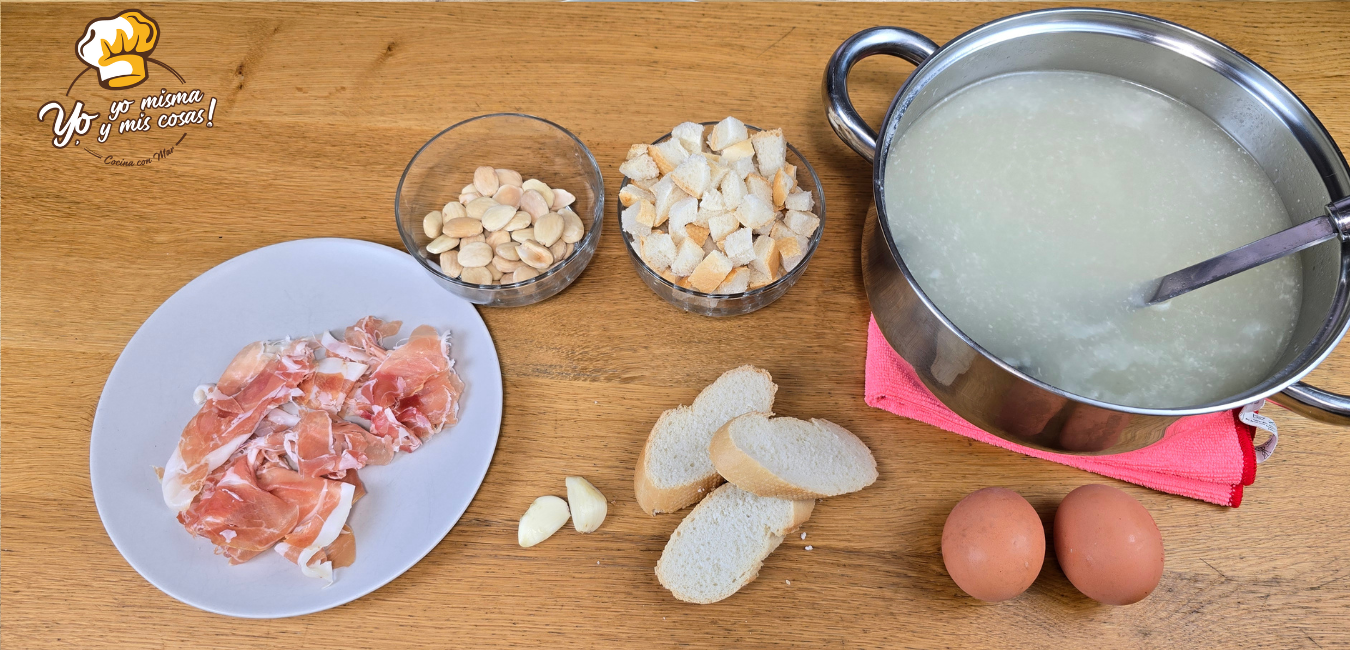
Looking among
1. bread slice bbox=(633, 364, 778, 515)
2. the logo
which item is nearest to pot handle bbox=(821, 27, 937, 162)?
bread slice bbox=(633, 364, 778, 515)

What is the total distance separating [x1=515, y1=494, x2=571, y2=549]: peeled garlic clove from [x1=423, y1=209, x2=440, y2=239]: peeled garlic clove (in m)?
0.44

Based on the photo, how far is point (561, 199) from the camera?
1.22m

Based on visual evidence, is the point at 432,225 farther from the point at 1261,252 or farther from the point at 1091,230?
the point at 1261,252

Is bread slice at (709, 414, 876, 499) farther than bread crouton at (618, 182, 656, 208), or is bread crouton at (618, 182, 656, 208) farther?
bread crouton at (618, 182, 656, 208)

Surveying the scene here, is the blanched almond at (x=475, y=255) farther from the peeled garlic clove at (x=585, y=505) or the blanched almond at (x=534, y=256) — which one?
the peeled garlic clove at (x=585, y=505)

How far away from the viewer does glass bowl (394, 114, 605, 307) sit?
1184 mm

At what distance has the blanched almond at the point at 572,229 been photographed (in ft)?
3.76

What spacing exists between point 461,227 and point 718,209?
0.38m

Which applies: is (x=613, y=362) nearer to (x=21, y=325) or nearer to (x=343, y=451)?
(x=343, y=451)

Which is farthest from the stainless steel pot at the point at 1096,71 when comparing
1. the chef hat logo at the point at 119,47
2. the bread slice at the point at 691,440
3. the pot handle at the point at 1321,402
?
the chef hat logo at the point at 119,47

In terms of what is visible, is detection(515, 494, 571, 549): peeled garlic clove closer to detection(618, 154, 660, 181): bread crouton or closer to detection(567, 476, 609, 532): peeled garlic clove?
detection(567, 476, 609, 532): peeled garlic clove

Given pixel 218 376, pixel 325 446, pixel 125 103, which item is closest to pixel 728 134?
pixel 325 446

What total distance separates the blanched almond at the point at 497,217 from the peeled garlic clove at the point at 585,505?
15.1 inches

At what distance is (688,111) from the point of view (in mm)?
1325
